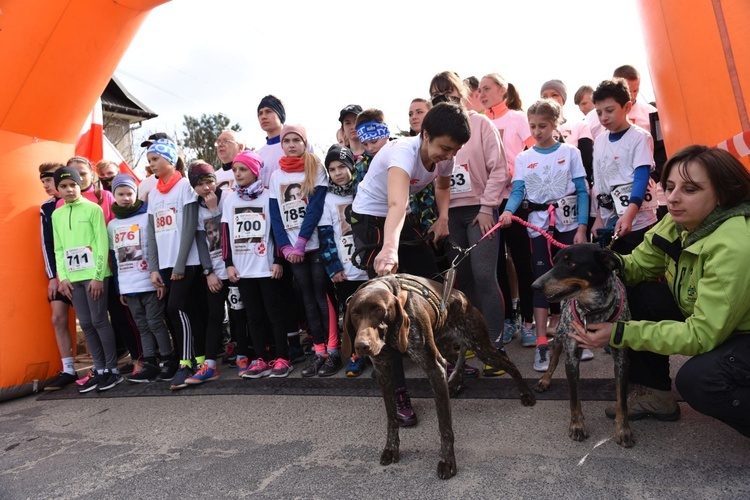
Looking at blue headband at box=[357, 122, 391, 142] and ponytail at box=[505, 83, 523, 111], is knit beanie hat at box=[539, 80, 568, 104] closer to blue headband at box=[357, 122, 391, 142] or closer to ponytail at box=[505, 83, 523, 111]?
ponytail at box=[505, 83, 523, 111]

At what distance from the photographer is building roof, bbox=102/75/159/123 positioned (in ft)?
87.6

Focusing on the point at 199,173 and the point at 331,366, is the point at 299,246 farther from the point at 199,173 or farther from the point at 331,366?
the point at 199,173

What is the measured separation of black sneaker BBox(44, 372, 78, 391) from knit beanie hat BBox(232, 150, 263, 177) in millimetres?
3093

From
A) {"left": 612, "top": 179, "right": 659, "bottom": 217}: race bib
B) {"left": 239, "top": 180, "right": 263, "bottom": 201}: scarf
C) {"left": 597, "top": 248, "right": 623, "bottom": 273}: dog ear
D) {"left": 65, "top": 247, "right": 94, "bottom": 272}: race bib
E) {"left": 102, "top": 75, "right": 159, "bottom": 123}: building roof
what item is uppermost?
{"left": 102, "top": 75, "right": 159, "bottom": 123}: building roof

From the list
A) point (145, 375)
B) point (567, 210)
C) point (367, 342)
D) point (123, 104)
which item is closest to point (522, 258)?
point (567, 210)

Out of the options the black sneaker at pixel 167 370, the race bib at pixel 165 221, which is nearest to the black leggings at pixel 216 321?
the black sneaker at pixel 167 370

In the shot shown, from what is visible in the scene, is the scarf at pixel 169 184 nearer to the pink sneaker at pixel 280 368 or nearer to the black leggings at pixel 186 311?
the black leggings at pixel 186 311

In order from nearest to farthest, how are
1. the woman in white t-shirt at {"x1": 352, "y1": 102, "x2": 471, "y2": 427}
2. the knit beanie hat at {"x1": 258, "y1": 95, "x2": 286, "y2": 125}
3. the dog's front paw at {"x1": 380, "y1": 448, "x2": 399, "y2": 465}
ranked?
the dog's front paw at {"x1": 380, "y1": 448, "x2": 399, "y2": 465} → the woman in white t-shirt at {"x1": 352, "y1": 102, "x2": 471, "y2": 427} → the knit beanie hat at {"x1": 258, "y1": 95, "x2": 286, "y2": 125}

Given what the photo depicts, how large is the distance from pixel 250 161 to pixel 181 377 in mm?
2281

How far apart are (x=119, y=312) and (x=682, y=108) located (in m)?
6.08

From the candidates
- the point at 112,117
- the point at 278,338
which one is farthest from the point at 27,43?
the point at 112,117

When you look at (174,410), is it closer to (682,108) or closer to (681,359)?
(681,359)

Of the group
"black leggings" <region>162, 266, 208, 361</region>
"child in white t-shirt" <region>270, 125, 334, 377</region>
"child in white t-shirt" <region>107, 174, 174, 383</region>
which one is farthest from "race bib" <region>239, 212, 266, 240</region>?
"child in white t-shirt" <region>107, 174, 174, 383</region>

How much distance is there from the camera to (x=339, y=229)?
473 cm
